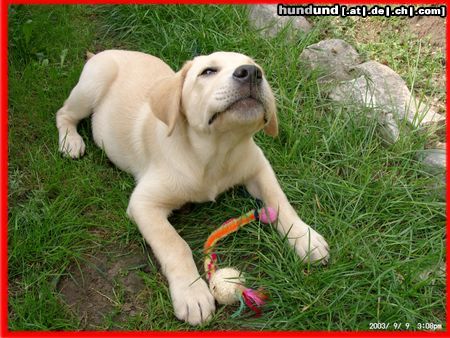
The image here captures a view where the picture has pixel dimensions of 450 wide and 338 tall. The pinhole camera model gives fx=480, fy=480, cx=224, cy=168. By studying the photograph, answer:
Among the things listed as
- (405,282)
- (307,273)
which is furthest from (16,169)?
(405,282)

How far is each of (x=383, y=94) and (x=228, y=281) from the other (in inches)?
89.8

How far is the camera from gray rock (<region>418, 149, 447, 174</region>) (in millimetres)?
3544

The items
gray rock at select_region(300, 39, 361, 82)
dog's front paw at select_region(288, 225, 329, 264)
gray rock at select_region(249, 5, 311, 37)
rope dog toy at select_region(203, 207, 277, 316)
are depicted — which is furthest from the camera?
gray rock at select_region(249, 5, 311, 37)

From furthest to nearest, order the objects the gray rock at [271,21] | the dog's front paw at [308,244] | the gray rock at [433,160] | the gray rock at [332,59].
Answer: the gray rock at [271,21], the gray rock at [332,59], the gray rock at [433,160], the dog's front paw at [308,244]

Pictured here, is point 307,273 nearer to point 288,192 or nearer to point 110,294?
point 288,192

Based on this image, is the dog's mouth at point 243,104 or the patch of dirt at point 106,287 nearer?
the dog's mouth at point 243,104

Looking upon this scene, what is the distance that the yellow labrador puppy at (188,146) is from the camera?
8.91 ft

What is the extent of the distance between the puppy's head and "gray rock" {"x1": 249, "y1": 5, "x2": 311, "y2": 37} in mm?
2098

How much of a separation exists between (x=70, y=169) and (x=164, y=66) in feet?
3.74

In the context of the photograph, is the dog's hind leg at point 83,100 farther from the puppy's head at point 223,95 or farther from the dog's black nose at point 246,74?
the dog's black nose at point 246,74

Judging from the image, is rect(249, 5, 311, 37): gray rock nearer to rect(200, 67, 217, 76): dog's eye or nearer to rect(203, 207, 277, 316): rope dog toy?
rect(200, 67, 217, 76): dog's eye

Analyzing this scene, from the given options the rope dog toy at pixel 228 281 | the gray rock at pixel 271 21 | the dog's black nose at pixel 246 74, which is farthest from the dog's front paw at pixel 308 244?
the gray rock at pixel 271 21
